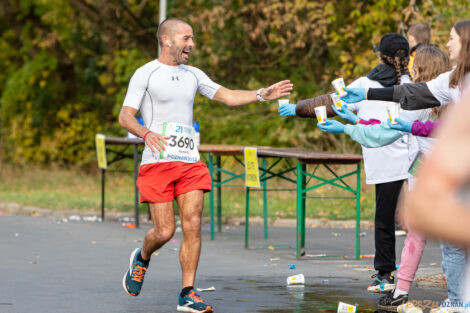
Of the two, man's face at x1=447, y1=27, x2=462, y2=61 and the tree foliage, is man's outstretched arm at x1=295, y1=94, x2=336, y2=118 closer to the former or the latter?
man's face at x1=447, y1=27, x2=462, y2=61

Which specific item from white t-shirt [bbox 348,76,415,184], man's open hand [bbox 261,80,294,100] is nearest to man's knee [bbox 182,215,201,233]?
man's open hand [bbox 261,80,294,100]

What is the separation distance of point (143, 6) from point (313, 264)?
18.5 m

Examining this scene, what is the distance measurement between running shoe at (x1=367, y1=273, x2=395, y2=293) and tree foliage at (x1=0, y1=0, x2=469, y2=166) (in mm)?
10162

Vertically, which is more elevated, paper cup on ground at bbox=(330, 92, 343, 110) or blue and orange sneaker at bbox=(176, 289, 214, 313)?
paper cup on ground at bbox=(330, 92, 343, 110)

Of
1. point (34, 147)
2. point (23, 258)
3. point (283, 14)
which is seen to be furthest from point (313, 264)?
point (34, 147)

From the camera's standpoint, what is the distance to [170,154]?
671 centimetres

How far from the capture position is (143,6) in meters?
26.8

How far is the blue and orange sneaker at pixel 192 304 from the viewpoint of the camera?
645 centimetres

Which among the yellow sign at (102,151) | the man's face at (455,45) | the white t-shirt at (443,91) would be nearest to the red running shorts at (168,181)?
the white t-shirt at (443,91)

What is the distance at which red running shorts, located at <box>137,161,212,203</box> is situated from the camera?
21.9 ft

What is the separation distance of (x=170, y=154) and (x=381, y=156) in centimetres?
189

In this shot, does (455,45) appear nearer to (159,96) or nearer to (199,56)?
(159,96)

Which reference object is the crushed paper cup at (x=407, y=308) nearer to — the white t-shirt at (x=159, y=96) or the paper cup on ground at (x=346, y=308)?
the paper cup on ground at (x=346, y=308)

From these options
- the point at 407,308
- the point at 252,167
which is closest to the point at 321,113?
the point at 407,308
